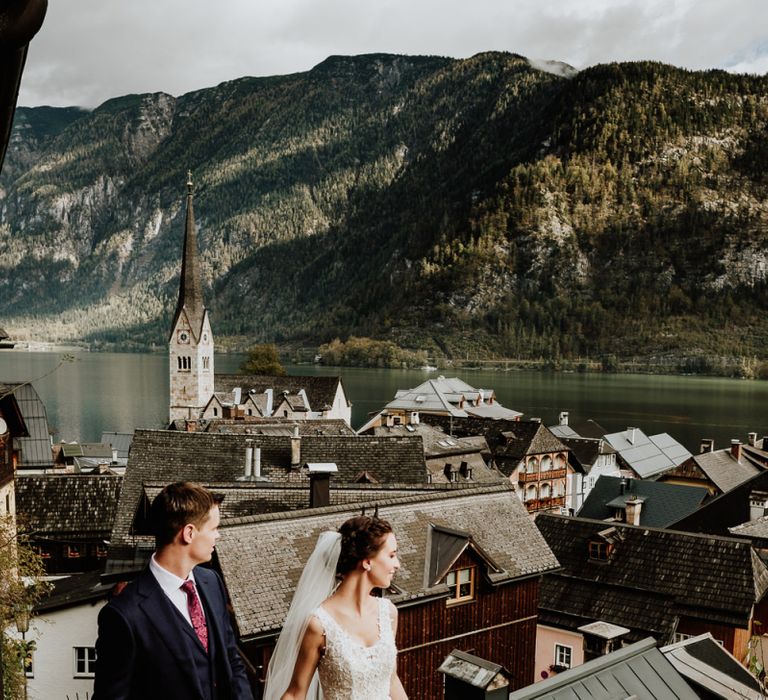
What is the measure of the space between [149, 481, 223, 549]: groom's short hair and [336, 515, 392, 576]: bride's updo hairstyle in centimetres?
91

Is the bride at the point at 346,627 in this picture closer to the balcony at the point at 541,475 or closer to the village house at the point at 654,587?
the village house at the point at 654,587

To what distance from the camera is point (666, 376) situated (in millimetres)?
181000

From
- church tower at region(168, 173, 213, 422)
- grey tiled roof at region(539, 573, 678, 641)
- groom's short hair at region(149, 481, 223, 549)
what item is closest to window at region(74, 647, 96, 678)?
grey tiled roof at region(539, 573, 678, 641)

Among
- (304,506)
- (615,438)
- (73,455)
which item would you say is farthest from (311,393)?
(304,506)

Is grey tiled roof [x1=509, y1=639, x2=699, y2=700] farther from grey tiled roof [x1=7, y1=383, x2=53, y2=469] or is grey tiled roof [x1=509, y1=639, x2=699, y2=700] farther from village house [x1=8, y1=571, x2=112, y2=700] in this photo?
grey tiled roof [x1=7, y1=383, x2=53, y2=469]

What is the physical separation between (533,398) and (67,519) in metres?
103

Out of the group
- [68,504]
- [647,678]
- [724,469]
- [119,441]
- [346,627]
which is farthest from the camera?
[119,441]

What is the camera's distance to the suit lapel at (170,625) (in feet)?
10.6

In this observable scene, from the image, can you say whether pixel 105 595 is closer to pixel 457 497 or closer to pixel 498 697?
pixel 457 497

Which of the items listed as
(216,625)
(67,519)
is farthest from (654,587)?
(216,625)

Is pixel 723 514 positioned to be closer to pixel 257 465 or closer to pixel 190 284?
pixel 257 465

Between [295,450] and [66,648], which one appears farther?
[295,450]

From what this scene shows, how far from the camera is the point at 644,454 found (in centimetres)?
5619

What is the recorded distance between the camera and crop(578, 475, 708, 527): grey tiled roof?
32000mm
